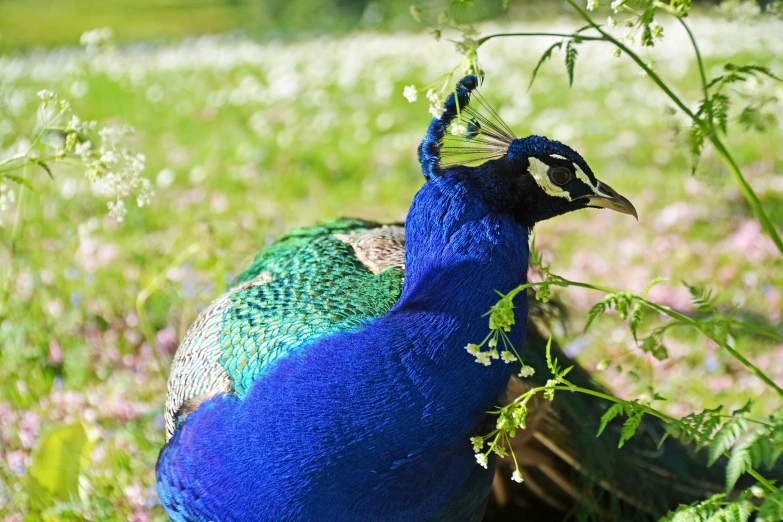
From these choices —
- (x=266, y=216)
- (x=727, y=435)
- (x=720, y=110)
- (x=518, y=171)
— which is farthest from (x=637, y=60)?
(x=266, y=216)

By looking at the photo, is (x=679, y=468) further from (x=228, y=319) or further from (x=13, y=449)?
(x=13, y=449)

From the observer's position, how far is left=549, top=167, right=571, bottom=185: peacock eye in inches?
50.3

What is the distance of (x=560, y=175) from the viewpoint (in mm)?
1282

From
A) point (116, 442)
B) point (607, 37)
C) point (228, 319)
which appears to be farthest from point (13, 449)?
point (607, 37)

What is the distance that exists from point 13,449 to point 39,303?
76 centimetres

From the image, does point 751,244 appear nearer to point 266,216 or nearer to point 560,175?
point 266,216

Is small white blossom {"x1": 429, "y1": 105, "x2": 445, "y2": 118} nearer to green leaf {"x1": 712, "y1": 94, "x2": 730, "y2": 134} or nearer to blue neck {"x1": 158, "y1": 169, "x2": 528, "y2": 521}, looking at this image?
blue neck {"x1": 158, "y1": 169, "x2": 528, "y2": 521}

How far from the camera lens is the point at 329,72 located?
6.79 m

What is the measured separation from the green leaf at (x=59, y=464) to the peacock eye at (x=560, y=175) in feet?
4.04

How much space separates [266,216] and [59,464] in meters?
1.74

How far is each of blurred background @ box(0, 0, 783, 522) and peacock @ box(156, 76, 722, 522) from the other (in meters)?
0.20

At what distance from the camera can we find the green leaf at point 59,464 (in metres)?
1.91


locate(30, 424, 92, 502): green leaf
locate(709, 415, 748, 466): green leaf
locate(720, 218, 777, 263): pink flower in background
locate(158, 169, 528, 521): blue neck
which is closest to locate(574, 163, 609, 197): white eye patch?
locate(158, 169, 528, 521): blue neck

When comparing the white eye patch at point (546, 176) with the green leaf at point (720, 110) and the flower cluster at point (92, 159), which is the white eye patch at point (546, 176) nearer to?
the green leaf at point (720, 110)
